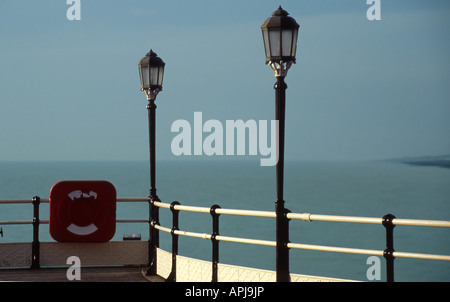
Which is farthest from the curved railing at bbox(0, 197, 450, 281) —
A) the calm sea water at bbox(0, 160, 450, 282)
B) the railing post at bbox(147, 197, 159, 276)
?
the calm sea water at bbox(0, 160, 450, 282)

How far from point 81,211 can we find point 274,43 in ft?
17.0

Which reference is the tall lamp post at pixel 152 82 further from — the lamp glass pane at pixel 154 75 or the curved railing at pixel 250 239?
the curved railing at pixel 250 239

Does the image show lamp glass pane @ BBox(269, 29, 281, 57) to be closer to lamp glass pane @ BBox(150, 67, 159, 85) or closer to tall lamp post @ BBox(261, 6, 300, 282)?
tall lamp post @ BBox(261, 6, 300, 282)

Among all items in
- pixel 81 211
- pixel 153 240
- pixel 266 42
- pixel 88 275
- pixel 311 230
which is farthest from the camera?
pixel 311 230

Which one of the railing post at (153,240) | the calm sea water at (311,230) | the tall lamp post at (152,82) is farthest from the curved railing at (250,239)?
the calm sea water at (311,230)

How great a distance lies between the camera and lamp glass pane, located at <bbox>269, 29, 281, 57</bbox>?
446 inches

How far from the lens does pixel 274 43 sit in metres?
11.4

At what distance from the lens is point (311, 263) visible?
11169cm

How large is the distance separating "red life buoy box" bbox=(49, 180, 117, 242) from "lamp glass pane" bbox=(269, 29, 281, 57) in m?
4.70

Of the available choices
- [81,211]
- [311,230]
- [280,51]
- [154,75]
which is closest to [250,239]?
[280,51]

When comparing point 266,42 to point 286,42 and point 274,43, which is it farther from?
point 286,42
